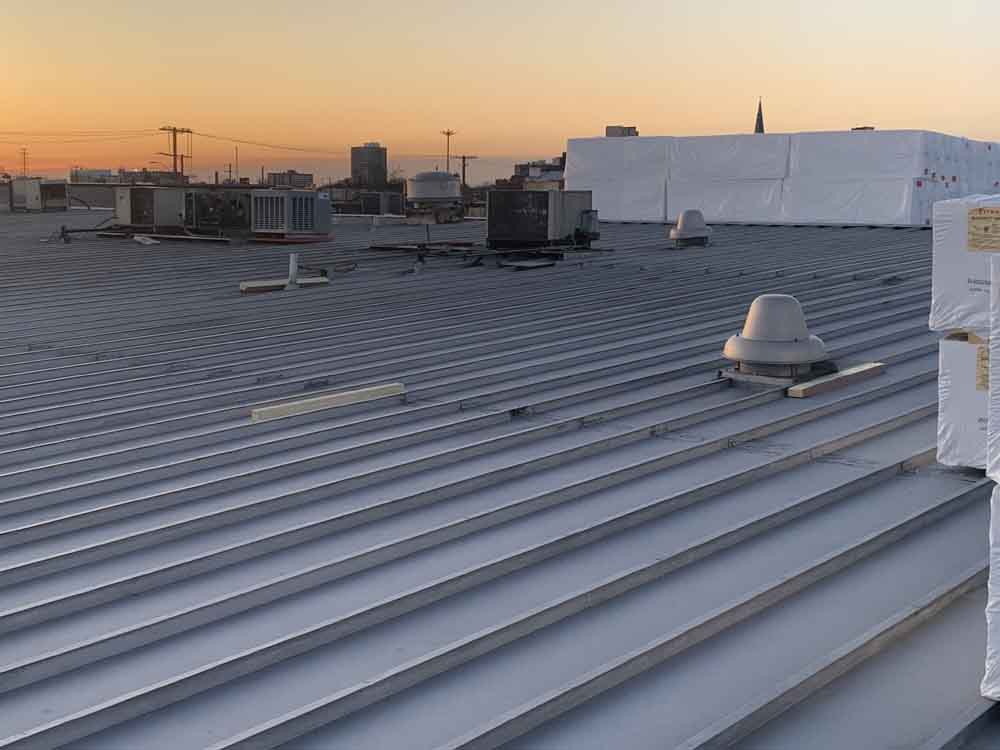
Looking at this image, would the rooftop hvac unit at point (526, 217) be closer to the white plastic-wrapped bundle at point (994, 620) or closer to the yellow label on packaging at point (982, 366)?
the yellow label on packaging at point (982, 366)

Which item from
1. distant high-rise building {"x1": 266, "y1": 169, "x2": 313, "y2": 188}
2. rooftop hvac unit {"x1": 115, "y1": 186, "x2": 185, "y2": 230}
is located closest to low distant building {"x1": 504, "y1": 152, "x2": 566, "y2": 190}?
distant high-rise building {"x1": 266, "y1": 169, "x2": 313, "y2": 188}

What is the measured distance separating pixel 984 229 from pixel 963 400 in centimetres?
86

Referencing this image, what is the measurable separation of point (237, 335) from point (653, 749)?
754 centimetres

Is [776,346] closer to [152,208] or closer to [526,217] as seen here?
[526,217]

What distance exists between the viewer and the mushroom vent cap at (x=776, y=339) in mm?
7621

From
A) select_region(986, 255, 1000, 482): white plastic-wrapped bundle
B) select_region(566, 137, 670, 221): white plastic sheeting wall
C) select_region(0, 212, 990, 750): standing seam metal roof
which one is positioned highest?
select_region(566, 137, 670, 221): white plastic sheeting wall

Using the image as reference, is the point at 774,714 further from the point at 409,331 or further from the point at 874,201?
the point at 874,201

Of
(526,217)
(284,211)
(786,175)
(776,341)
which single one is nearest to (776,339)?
(776,341)

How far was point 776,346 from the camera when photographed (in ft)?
25.2

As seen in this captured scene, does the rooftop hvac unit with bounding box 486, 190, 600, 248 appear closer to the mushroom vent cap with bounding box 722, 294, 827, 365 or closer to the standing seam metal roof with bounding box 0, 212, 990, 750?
the standing seam metal roof with bounding box 0, 212, 990, 750

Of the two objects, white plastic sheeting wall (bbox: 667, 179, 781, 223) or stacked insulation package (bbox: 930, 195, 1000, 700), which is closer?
stacked insulation package (bbox: 930, 195, 1000, 700)

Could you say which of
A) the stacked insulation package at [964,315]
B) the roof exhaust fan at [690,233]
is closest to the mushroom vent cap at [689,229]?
the roof exhaust fan at [690,233]

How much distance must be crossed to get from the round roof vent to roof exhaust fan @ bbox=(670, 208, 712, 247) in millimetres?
12070

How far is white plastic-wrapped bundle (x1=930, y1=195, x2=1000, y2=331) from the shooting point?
4984 mm
